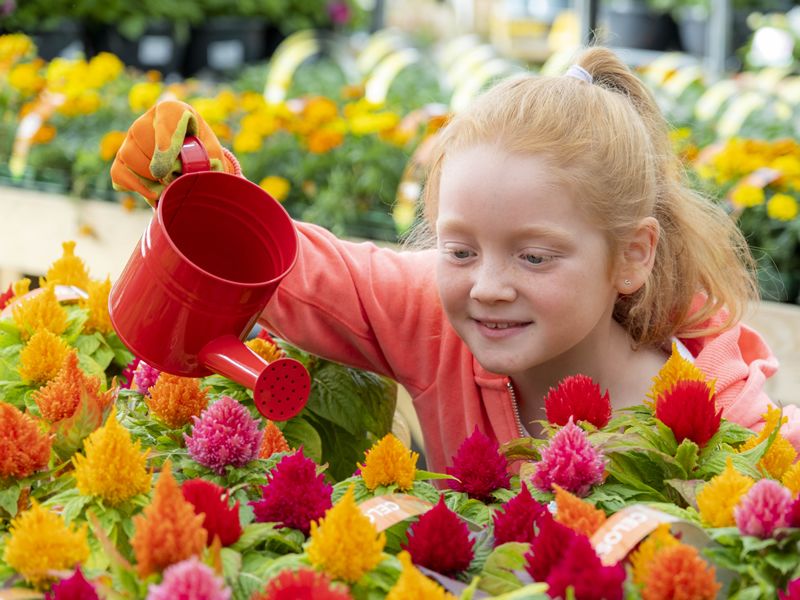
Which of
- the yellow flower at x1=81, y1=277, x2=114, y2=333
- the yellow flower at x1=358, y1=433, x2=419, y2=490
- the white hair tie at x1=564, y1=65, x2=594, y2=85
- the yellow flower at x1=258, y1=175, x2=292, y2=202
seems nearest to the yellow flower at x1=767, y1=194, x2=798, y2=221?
the yellow flower at x1=258, y1=175, x2=292, y2=202

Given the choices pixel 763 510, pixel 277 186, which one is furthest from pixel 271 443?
pixel 277 186

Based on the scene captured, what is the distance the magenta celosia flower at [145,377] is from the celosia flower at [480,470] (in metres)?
0.48

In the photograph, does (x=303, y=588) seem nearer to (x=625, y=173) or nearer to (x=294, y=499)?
(x=294, y=499)

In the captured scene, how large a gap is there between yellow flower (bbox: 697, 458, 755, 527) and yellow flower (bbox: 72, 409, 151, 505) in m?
0.52

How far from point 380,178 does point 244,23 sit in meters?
4.97

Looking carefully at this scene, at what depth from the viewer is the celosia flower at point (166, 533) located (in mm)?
932

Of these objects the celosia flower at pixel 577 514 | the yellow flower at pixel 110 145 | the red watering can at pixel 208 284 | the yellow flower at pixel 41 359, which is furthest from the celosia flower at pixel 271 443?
the yellow flower at pixel 110 145

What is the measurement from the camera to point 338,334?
6.06ft

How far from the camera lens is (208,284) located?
1.38m

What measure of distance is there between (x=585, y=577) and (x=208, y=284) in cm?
64

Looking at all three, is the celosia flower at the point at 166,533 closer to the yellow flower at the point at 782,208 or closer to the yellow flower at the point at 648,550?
the yellow flower at the point at 648,550

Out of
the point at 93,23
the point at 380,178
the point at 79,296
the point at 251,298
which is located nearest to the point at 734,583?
the point at 251,298

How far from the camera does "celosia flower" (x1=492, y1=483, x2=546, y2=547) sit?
109cm

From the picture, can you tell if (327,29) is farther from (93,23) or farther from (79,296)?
(79,296)
